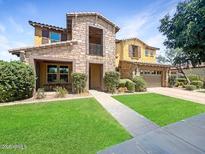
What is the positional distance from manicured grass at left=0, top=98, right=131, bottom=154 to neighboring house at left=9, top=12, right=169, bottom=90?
25.5 feet

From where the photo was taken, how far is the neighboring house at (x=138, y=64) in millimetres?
23812

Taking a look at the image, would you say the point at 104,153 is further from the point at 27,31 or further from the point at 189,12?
the point at 27,31

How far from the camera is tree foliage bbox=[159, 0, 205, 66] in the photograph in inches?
157

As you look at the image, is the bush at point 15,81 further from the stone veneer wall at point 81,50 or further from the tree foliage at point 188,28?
the tree foliage at point 188,28

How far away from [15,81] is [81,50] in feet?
23.7

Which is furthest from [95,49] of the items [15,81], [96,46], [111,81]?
[15,81]

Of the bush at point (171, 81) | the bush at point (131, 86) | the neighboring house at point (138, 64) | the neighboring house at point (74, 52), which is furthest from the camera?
the bush at point (171, 81)

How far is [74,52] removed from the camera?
1753cm

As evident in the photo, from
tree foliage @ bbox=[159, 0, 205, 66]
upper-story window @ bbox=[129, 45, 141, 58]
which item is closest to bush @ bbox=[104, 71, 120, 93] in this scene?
upper-story window @ bbox=[129, 45, 141, 58]

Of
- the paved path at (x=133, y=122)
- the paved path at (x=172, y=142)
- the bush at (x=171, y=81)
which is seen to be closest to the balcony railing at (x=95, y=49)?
the paved path at (x=133, y=122)

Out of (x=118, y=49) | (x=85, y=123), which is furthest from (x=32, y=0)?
(x=118, y=49)

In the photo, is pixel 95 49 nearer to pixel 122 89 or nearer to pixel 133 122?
pixel 122 89

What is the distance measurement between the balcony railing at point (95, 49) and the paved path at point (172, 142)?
16.3 metres

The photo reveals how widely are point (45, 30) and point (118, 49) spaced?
10.7 m
